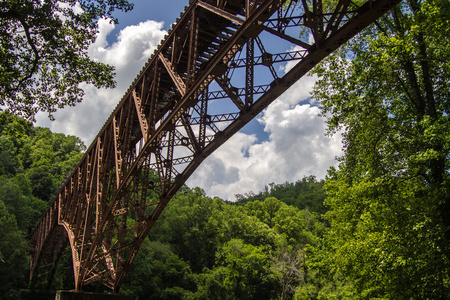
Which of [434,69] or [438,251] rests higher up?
[434,69]

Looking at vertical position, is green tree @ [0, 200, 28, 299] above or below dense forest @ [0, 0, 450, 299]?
below

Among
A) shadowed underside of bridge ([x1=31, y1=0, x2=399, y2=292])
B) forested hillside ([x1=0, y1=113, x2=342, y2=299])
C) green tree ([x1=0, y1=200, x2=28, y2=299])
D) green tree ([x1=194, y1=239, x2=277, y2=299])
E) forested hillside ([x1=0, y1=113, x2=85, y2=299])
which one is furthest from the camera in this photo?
green tree ([x1=194, y1=239, x2=277, y2=299])

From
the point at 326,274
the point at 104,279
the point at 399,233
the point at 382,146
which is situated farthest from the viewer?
→ the point at 104,279

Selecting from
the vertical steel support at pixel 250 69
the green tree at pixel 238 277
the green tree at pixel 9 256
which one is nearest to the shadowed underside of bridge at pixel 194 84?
the vertical steel support at pixel 250 69

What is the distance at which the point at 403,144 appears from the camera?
367 inches

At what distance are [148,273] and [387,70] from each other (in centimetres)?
3267

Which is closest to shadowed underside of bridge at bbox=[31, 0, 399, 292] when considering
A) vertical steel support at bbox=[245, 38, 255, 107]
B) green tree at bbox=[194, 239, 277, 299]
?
vertical steel support at bbox=[245, 38, 255, 107]

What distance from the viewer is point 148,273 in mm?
35281

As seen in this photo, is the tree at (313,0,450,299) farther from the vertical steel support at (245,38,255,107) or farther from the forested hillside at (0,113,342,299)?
the forested hillside at (0,113,342,299)

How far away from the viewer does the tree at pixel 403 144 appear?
8.33m

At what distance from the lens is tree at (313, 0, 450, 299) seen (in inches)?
328

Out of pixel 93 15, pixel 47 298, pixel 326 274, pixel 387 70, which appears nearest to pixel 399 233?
pixel 387 70

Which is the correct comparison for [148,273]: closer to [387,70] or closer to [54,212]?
[54,212]

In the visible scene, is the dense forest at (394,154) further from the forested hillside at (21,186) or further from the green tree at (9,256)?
the green tree at (9,256)
